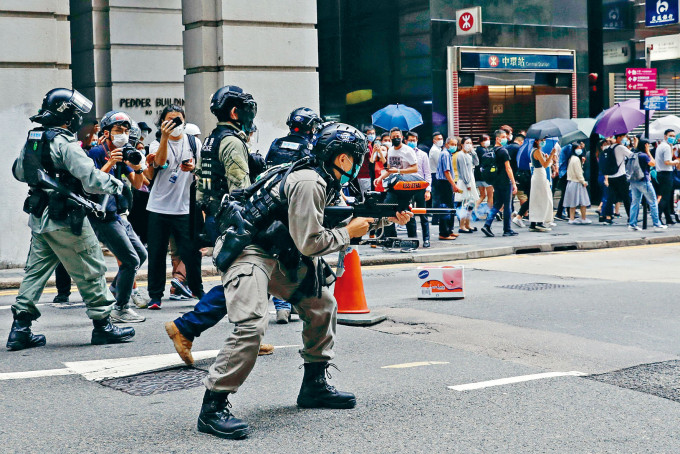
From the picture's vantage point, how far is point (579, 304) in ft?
32.2

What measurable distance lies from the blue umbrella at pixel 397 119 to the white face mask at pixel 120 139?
11.1 meters

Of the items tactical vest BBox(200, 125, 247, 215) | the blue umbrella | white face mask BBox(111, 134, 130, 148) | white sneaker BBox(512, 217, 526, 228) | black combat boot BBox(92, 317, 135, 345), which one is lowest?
black combat boot BBox(92, 317, 135, 345)

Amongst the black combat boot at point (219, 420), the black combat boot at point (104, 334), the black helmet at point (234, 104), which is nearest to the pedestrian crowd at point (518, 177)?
the black helmet at point (234, 104)

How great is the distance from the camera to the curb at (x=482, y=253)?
12.6 metres

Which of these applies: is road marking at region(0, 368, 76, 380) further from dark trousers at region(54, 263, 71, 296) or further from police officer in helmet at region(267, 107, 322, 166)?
dark trousers at region(54, 263, 71, 296)

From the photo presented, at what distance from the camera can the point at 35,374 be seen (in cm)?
666

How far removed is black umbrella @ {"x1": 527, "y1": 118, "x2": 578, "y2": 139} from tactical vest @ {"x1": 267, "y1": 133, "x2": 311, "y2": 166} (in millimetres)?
11115

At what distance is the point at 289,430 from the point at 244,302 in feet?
2.48

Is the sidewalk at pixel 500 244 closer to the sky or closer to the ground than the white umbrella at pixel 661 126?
closer to the ground

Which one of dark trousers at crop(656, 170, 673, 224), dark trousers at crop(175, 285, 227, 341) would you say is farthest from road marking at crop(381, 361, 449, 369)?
dark trousers at crop(656, 170, 673, 224)

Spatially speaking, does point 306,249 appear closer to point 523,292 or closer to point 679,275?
point 523,292

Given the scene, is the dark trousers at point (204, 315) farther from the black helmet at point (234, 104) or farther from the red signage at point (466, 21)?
the red signage at point (466, 21)

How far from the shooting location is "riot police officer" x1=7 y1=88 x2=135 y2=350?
286 inches

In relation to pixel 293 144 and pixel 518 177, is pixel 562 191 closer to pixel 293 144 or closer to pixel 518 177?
pixel 518 177
